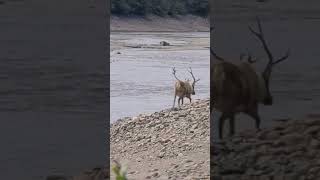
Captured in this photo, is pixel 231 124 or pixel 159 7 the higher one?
pixel 159 7

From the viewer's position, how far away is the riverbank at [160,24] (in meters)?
2.82

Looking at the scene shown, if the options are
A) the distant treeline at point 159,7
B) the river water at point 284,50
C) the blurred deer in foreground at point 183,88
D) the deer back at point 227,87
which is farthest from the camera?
the blurred deer in foreground at point 183,88

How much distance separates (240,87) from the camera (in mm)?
2643

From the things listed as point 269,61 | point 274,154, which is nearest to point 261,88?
point 269,61

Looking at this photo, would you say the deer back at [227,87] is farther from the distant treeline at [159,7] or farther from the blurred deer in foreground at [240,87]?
the distant treeline at [159,7]

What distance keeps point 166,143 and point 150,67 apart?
0.43 m

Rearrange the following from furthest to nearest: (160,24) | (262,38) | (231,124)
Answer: (160,24) → (231,124) → (262,38)

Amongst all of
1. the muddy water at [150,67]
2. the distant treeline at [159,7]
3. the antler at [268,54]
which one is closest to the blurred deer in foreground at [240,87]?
the antler at [268,54]

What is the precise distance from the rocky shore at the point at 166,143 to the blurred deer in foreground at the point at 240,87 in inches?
13.2

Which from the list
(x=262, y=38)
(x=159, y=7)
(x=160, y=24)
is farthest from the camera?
(x=160, y=24)
